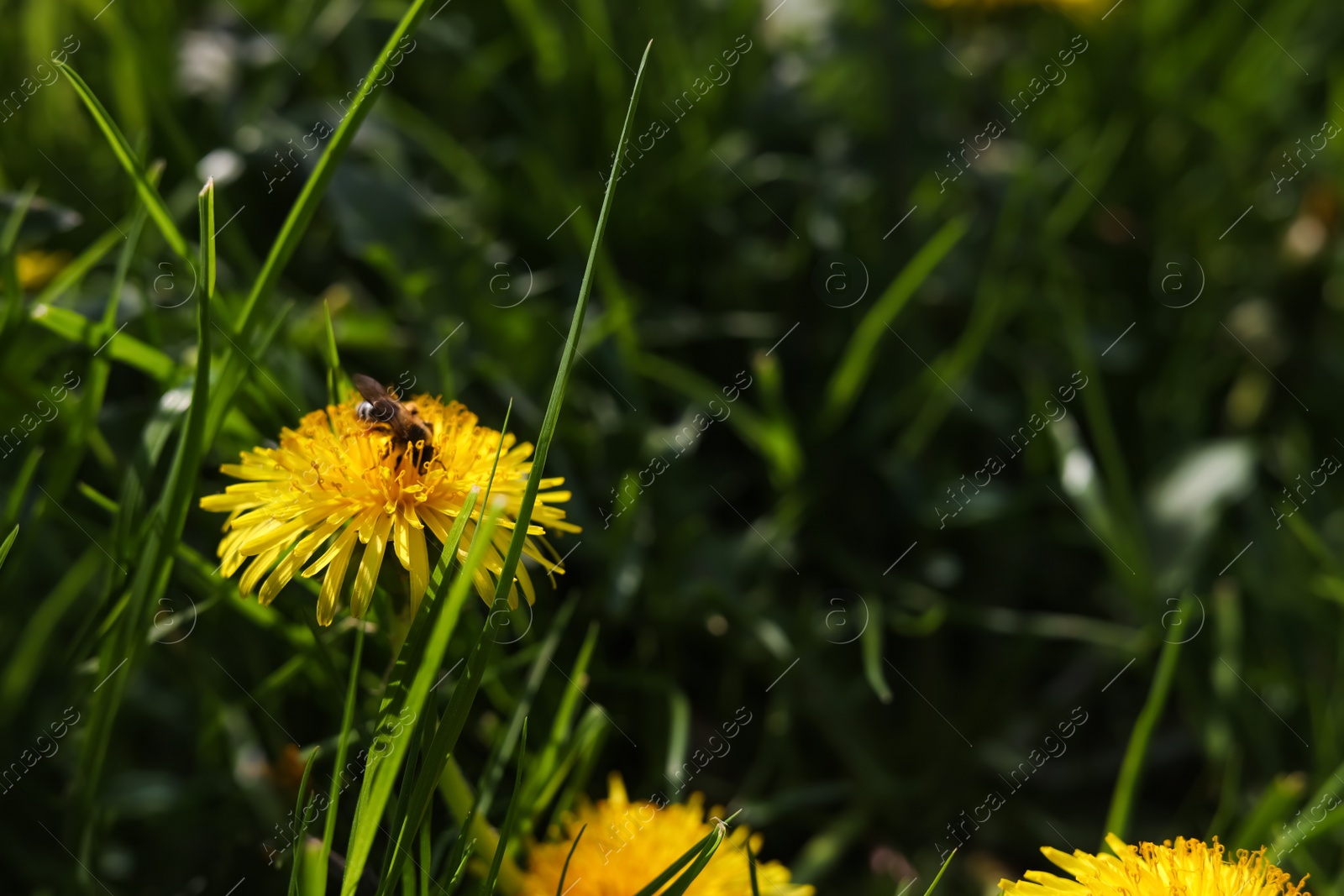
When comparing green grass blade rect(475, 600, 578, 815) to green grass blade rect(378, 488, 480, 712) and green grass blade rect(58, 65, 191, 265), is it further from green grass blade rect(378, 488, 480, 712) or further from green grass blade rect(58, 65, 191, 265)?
green grass blade rect(58, 65, 191, 265)

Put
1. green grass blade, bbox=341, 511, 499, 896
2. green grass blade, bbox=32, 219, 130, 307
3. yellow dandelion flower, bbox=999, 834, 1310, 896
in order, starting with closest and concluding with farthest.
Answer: green grass blade, bbox=341, 511, 499, 896
yellow dandelion flower, bbox=999, 834, 1310, 896
green grass blade, bbox=32, 219, 130, 307

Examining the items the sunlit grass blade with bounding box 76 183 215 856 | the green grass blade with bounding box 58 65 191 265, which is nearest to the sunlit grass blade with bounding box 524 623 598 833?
the sunlit grass blade with bounding box 76 183 215 856

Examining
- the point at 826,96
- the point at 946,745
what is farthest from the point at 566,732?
the point at 826,96

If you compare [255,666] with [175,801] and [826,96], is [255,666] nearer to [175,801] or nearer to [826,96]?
[175,801]

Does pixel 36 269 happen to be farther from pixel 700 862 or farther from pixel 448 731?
pixel 700 862

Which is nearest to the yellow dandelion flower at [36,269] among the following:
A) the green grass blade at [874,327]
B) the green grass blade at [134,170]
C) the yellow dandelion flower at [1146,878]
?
the green grass blade at [134,170]

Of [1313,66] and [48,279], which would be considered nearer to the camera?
[48,279]
